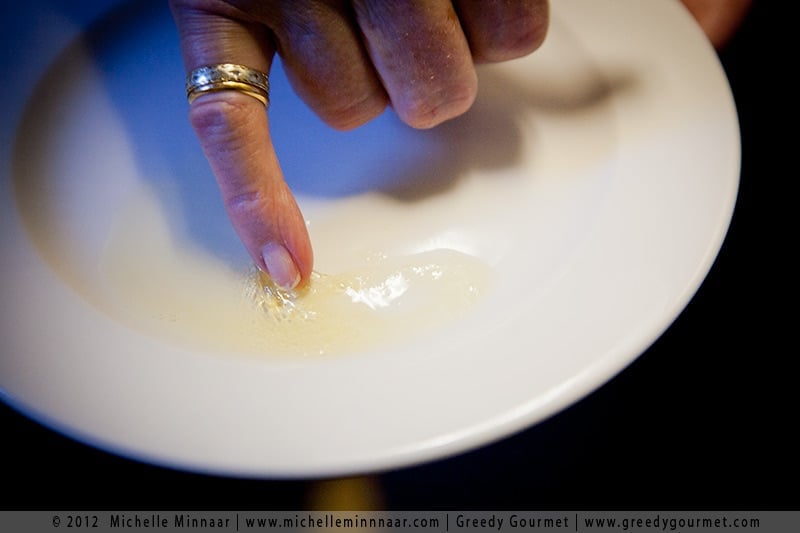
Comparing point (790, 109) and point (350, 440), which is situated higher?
point (790, 109)

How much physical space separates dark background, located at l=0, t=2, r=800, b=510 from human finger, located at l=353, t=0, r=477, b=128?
0.89 feet

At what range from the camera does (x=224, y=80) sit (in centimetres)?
45

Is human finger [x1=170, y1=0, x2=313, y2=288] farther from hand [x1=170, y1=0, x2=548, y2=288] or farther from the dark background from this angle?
the dark background

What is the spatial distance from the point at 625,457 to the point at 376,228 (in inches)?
10.7

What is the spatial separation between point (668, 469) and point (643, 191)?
23 centimetres

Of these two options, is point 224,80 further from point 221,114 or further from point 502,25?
point 502,25

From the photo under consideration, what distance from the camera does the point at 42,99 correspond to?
557 millimetres

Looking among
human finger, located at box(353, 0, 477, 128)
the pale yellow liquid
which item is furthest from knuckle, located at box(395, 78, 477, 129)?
the pale yellow liquid

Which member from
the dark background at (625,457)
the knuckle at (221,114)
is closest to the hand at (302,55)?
the knuckle at (221,114)

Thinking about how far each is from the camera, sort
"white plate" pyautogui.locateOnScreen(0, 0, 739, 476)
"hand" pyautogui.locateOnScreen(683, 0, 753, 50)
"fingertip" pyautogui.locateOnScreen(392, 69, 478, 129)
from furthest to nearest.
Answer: "hand" pyautogui.locateOnScreen(683, 0, 753, 50) < "fingertip" pyautogui.locateOnScreen(392, 69, 478, 129) < "white plate" pyautogui.locateOnScreen(0, 0, 739, 476)

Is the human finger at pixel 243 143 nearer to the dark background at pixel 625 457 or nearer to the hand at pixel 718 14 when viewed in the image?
the dark background at pixel 625 457

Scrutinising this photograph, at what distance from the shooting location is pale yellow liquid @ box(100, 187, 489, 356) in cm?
43

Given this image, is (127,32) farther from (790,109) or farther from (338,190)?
(790,109)

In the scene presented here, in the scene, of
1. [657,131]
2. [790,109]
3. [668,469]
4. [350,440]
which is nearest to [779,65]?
[790,109]
